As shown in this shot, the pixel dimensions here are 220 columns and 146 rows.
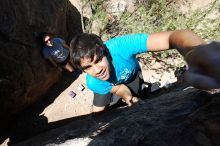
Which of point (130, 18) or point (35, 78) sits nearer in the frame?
point (35, 78)

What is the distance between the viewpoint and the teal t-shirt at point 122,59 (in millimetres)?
2384

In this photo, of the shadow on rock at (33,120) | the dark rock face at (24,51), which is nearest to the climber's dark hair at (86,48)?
the dark rock face at (24,51)

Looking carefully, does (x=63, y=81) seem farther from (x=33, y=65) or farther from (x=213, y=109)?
(x=213, y=109)

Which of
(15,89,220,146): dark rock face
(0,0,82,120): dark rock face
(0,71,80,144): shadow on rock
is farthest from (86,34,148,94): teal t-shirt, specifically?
(0,71,80,144): shadow on rock

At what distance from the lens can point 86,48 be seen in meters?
2.58

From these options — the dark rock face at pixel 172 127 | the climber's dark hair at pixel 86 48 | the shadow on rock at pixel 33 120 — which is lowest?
the shadow on rock at pixel 33 120

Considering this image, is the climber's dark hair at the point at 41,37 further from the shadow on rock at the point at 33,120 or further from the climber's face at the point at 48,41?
the shadow on rock at the point at 33,120

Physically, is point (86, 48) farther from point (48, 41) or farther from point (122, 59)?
point (48, 41)

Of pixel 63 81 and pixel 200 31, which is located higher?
pixel 200 31

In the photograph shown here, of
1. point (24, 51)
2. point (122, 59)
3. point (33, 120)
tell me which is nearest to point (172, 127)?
point (122, 59)

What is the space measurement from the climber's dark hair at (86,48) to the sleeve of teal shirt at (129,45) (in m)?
0.07

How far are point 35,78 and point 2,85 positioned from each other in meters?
0.55

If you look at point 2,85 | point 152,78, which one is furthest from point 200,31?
point 2,85

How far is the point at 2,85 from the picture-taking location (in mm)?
3998
